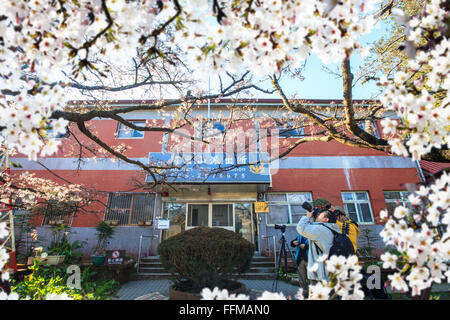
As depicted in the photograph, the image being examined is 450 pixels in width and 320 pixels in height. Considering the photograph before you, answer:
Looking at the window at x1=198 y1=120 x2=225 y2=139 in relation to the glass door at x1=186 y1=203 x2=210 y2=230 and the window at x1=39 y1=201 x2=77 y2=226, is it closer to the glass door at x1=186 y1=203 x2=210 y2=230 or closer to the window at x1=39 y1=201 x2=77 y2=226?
the glass door at x1=186 y1=203 x2=210 y2=230

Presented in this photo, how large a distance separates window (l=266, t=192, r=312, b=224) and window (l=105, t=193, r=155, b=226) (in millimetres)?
5644

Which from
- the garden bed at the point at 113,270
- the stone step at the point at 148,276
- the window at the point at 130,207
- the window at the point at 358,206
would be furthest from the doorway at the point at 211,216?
the window at the point at 358,206

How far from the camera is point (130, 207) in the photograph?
1082cm

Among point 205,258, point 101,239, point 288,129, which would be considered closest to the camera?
point 205,258

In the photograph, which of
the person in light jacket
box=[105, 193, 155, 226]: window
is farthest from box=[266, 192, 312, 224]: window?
the person in light jacket

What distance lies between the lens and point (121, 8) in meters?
1.67

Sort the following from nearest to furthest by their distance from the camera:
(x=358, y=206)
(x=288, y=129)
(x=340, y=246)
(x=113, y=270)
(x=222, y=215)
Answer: (x=340, y=246) < (x=288, y=129) < (x=113, y=270) < (x=358, y=206) < (x=222, y=215)

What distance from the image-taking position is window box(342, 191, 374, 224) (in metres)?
10.6

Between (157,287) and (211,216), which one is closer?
(157,287)

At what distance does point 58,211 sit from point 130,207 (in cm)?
277

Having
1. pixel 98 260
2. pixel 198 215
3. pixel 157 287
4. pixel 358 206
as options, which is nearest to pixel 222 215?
pixel 198 215

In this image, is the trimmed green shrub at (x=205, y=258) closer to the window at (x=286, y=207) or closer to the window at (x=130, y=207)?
the window at (x=286, y=207)

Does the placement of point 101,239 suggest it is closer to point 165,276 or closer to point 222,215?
point 165,276
